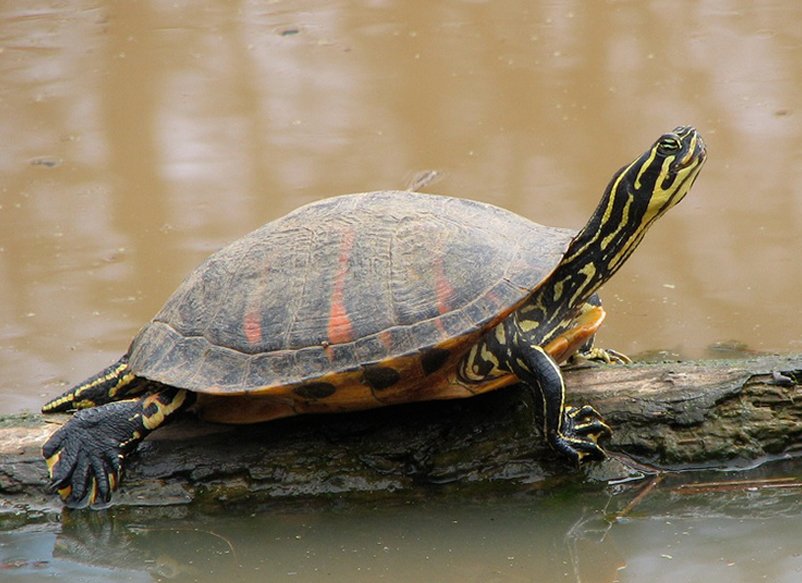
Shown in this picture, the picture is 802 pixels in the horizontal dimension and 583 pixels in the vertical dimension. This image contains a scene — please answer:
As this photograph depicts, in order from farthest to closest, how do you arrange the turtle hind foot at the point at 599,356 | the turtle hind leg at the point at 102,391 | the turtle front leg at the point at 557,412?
the turtle hind foot at the point at 599,356, the turtle hind leg at the point at 102,391, the turtle front leg at the point at 557,412

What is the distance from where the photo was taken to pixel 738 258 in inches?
279

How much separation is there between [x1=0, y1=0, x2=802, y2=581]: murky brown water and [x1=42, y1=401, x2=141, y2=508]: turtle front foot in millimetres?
1784

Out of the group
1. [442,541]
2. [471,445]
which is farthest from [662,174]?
[442,541]

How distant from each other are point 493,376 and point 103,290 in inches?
152

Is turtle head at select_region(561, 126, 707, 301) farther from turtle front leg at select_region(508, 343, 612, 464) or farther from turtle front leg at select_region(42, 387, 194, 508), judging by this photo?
turtle front leg at select_region(42, 387, 194, 508)

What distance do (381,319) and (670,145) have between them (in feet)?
4.75

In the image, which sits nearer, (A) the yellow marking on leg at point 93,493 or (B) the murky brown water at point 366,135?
(A) the yellow marking on leg at point 93,493

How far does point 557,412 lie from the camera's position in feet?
13.7

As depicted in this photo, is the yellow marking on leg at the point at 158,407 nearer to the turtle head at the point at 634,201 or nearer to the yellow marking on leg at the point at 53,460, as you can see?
the yellow marking on leg at the point at 53,460

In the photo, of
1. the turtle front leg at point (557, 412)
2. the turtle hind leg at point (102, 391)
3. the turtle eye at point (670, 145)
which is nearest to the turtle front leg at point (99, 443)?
the turtle hind leg at point (102, 391)

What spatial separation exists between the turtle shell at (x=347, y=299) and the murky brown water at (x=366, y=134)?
2069mm

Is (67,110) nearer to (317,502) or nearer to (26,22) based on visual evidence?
(26,22)

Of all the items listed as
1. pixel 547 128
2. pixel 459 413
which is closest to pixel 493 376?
pixel 459 413

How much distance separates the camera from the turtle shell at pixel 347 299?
423 cm
